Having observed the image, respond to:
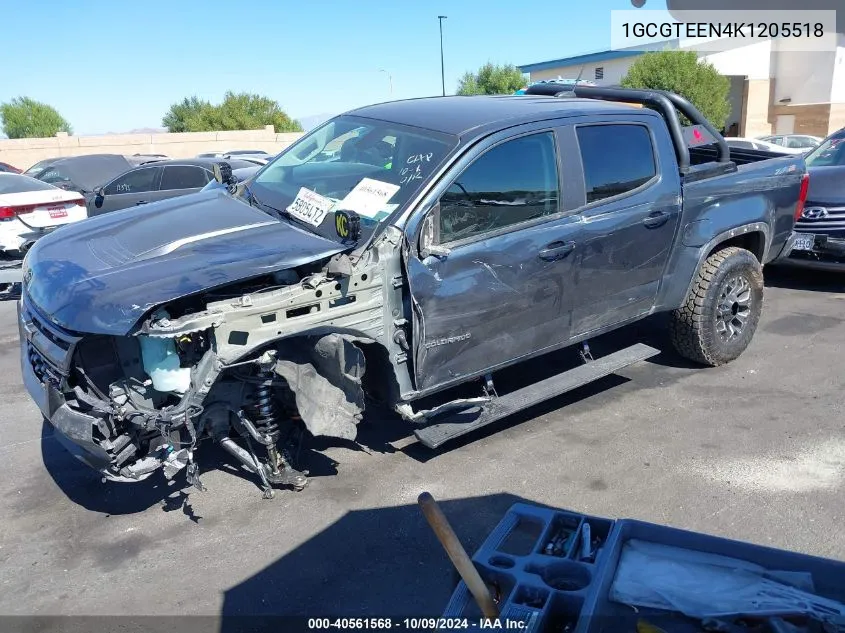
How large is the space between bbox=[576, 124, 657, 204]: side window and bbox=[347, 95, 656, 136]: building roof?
14cm

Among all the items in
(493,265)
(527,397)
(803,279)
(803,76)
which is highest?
(803,76)

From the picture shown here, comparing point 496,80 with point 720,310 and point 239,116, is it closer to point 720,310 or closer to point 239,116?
point 239,116

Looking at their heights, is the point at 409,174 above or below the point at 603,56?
below

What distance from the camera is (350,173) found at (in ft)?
13.7

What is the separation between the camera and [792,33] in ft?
107

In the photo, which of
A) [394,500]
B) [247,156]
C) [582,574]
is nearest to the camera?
[582,574]

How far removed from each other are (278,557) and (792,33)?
37.2 metres

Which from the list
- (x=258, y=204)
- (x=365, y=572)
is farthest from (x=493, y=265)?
(x=365, y=572)

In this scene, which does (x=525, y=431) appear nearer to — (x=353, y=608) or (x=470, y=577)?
(x=353, y=608)

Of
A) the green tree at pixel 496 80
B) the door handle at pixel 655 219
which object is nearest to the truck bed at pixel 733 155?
the door handle at pixel 655 219

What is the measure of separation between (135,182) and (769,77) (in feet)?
126

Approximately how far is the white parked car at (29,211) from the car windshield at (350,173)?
16.6 ft

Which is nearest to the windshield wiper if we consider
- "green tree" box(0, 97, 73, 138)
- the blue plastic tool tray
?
the blue plastic tool tray

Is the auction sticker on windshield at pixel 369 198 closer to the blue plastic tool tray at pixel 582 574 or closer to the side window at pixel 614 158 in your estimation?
the side window at pixel 614 158
